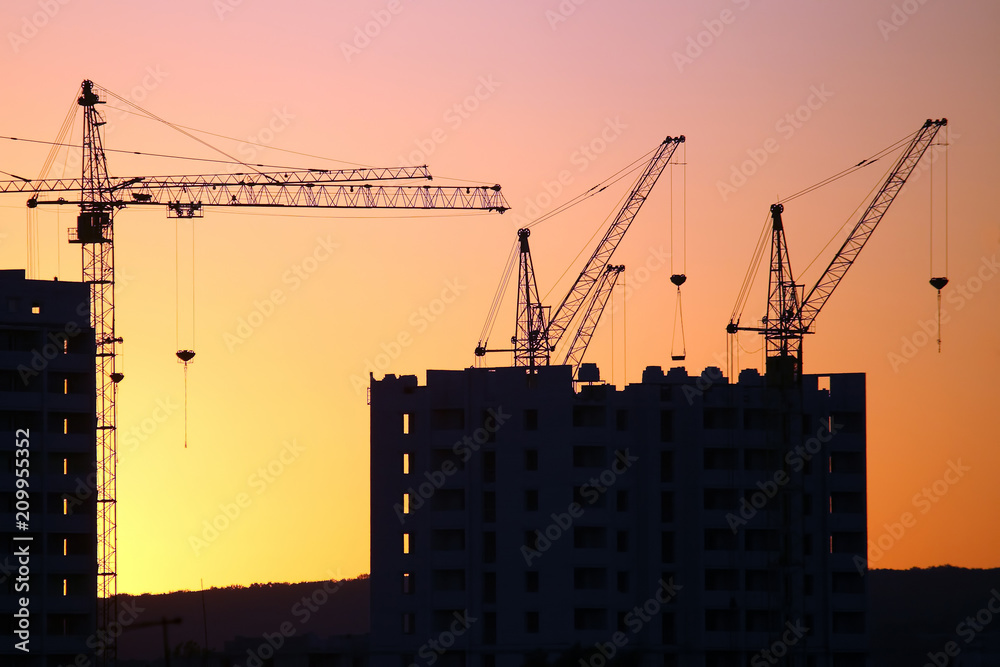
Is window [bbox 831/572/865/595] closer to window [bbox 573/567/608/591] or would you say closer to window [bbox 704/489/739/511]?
window [bbox 704/489/739/511]

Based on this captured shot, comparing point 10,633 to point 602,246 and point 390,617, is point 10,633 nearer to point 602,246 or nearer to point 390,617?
point 390,617

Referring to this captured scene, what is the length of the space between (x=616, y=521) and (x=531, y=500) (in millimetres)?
6839

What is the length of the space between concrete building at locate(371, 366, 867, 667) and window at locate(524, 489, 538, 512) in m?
0.11

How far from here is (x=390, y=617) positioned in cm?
13175

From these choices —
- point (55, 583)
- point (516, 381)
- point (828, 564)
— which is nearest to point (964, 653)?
point (828, 564)

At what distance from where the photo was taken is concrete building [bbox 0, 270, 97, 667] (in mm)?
126625

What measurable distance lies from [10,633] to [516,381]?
137 ft

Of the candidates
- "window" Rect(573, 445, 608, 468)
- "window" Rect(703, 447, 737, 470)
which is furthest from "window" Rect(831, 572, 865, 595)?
"window" Rect(573, 445, 608, 468)

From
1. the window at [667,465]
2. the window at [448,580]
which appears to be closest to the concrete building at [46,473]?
the window at [448,580]

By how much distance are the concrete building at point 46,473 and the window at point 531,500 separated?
32.3 m

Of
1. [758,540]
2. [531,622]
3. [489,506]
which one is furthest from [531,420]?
[758,540]

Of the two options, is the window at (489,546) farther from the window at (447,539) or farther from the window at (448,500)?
the window at (448,500)

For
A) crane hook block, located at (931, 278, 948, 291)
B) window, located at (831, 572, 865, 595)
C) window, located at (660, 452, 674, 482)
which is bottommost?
window, located at (831, 572, 865, 595)

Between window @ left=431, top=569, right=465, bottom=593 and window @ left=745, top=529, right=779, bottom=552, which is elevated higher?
window @ left=745, top=529, right=779, bottom=552
